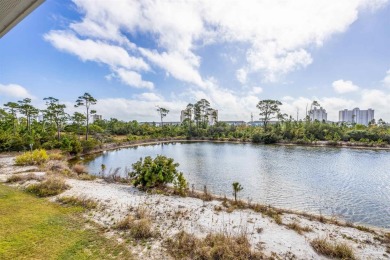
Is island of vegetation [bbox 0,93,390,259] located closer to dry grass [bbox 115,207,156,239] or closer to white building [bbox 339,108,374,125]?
dry grass [bbox 115,207,156,239]

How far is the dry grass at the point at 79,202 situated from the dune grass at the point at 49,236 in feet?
0.86

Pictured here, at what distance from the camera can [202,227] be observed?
521 centimetres

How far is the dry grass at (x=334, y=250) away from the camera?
13.3ft

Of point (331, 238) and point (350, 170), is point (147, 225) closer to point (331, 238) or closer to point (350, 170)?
point (331, 238)

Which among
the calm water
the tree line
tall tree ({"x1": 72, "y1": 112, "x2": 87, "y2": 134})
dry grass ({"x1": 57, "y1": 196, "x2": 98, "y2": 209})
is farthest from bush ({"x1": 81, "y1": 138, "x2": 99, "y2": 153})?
dry grass ({"x1": 57, "y1": 196, "x2": 98, "y2": 209})

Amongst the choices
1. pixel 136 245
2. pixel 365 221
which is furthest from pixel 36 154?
pixel 365 221

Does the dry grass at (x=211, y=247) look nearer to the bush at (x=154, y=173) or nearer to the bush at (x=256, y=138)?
the bush at (x=154, y=173)

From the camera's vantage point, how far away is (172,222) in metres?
5.41

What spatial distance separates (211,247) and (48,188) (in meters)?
6.49

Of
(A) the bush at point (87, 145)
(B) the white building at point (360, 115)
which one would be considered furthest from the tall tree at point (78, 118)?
(B) the white building at point (360, 115)

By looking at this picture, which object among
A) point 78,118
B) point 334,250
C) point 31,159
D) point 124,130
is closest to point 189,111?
point 124,130

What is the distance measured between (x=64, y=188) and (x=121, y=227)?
14.0 feet

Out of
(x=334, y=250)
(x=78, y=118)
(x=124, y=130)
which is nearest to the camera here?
(x=334, y=250)

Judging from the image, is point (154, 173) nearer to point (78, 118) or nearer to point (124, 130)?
point (78, 118)
